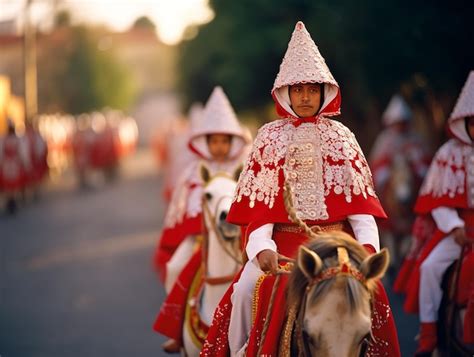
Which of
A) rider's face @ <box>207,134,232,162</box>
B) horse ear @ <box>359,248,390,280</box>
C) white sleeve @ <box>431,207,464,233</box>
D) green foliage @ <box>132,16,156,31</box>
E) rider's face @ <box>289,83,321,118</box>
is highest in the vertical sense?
green foliage @ <box>132,16,156,31</box>

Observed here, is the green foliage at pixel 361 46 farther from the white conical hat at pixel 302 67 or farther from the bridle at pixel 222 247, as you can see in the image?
the white conical hat at pixel 302 67

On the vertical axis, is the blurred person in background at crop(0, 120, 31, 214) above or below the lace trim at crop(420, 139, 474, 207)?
below

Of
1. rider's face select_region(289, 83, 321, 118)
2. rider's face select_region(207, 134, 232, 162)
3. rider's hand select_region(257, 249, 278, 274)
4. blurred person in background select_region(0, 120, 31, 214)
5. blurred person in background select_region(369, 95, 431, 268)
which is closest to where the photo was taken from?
rider's hand select_region(257, 249, 278, 274)

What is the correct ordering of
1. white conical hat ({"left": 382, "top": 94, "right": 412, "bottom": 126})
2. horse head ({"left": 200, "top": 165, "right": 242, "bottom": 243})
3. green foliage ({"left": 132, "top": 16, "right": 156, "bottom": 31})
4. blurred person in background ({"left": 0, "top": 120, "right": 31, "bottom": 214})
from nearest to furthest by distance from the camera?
horse head ({"left": 200, "top": 165, "right": 242, "bottom": 243}) → white conical hat ({"left": 382, "top": 94, "right": 412, "bottom": 126}) → blurred person in background ({"left": 0, "top": 120, "right": 31, "bottom": 214}) → green foliage ({"left": 132, "top": 16, "right": 156, "bottom": 31})

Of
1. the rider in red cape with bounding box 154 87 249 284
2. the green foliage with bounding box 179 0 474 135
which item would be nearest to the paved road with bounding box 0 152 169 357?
the rider in red cape with bounding box 154 87 249 284

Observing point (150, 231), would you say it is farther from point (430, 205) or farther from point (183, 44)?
point (183, 44)

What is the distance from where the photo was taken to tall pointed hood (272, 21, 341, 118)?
6086mm

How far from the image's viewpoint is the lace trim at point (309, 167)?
5.99 meters

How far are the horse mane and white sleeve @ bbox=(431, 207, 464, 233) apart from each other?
122 inches

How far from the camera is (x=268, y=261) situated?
5645 millimetres

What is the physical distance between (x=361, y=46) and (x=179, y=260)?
877 centimetres

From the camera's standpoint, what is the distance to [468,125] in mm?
8414

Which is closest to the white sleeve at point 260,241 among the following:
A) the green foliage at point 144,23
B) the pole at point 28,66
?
the pole at point 28,66

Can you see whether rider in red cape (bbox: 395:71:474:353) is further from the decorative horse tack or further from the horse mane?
the decorative horse tack
